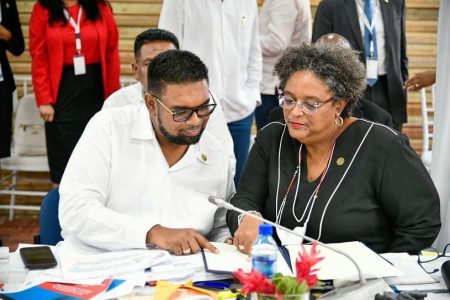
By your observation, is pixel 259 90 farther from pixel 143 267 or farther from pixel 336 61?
pixel 143 267

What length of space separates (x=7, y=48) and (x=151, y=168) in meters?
2.97

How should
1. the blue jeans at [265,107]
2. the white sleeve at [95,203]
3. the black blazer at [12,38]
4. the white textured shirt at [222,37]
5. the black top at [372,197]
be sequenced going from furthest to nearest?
the blue jeans at [265,107] < the black blazer at [12,38] < the white textured shirt at [222,37] < the black top at [372,197] < the white sleeve at [95,203]

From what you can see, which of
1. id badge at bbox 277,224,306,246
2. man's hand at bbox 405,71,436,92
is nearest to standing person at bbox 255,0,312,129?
man's hand at bbox 405,71,436,92

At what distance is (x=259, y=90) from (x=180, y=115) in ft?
8.02

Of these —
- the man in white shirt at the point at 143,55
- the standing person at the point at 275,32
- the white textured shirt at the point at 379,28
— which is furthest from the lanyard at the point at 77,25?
the white textured shirt at the point at 379,28

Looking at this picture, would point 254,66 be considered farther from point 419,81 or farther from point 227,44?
point 419,81

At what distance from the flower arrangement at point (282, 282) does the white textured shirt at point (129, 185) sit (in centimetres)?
103

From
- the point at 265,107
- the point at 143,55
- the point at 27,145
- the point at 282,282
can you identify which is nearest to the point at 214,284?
the point at 282,282

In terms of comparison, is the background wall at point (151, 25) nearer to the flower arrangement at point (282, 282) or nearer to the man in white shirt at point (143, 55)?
the man in white shirt at point (143, 55)

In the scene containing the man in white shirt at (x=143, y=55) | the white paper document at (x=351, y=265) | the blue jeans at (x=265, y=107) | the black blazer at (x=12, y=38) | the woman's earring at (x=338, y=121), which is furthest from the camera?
the blue jeans at (x=265, y=107)

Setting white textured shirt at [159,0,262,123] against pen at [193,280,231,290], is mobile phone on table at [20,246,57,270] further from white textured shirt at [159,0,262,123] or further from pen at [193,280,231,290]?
white textured shirt at [159,0,262,123]

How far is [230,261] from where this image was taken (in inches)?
102

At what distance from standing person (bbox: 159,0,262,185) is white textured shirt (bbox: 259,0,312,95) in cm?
50

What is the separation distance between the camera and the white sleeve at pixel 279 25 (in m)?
5.50
